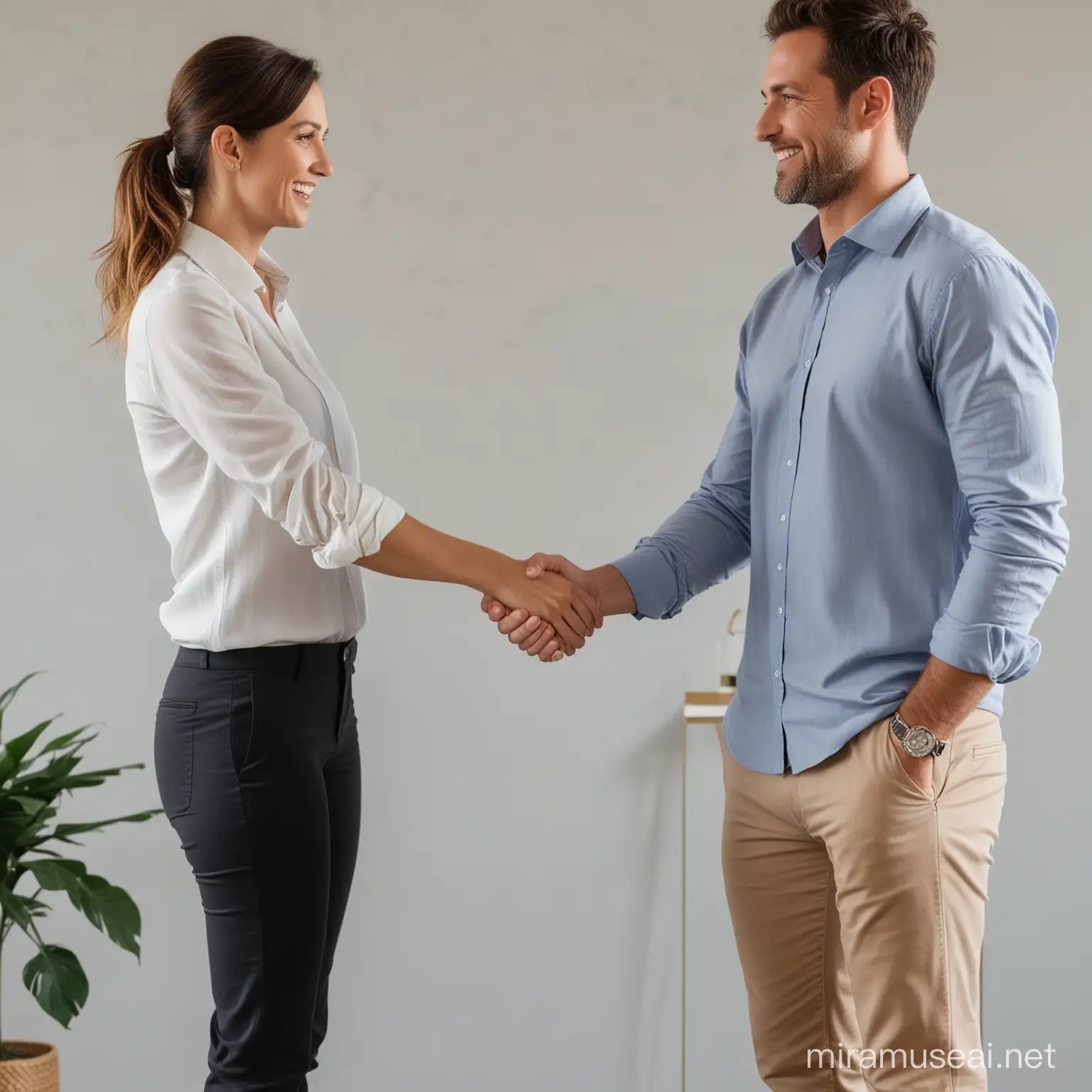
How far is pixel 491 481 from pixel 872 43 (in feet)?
4.21

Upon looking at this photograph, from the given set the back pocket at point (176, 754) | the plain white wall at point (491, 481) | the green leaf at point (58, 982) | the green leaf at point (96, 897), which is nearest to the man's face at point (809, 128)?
the plain white wall at point (491, 481)

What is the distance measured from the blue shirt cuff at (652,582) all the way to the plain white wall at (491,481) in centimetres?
69

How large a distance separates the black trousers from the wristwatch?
0.75 m

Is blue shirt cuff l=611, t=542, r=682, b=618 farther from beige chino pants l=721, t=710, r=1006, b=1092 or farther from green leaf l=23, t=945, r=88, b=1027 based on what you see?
green leaf l=23, t=945, r=88, b=1027

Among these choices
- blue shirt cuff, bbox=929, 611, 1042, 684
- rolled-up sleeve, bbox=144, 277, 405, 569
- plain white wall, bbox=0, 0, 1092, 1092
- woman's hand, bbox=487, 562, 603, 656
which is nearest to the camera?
blue shirt cuff, bbox=929, 611, 1042, 684

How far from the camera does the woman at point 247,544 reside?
1.57 m

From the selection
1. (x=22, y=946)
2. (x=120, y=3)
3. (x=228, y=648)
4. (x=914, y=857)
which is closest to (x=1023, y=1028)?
(x=914, y=857)

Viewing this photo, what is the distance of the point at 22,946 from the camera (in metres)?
2.65

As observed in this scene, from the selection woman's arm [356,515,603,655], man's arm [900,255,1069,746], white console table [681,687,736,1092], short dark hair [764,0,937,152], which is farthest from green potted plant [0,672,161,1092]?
short dark hair [764,0,937,152]

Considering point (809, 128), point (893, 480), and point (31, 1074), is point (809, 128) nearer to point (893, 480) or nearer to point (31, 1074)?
point (893, 480)

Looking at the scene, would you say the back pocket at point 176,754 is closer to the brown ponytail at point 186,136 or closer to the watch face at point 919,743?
the brown ponytail at point 186,136

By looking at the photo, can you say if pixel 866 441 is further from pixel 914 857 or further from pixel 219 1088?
pixel 219 1088

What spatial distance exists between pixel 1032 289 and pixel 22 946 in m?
2.41

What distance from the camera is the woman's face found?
170 centimetres
